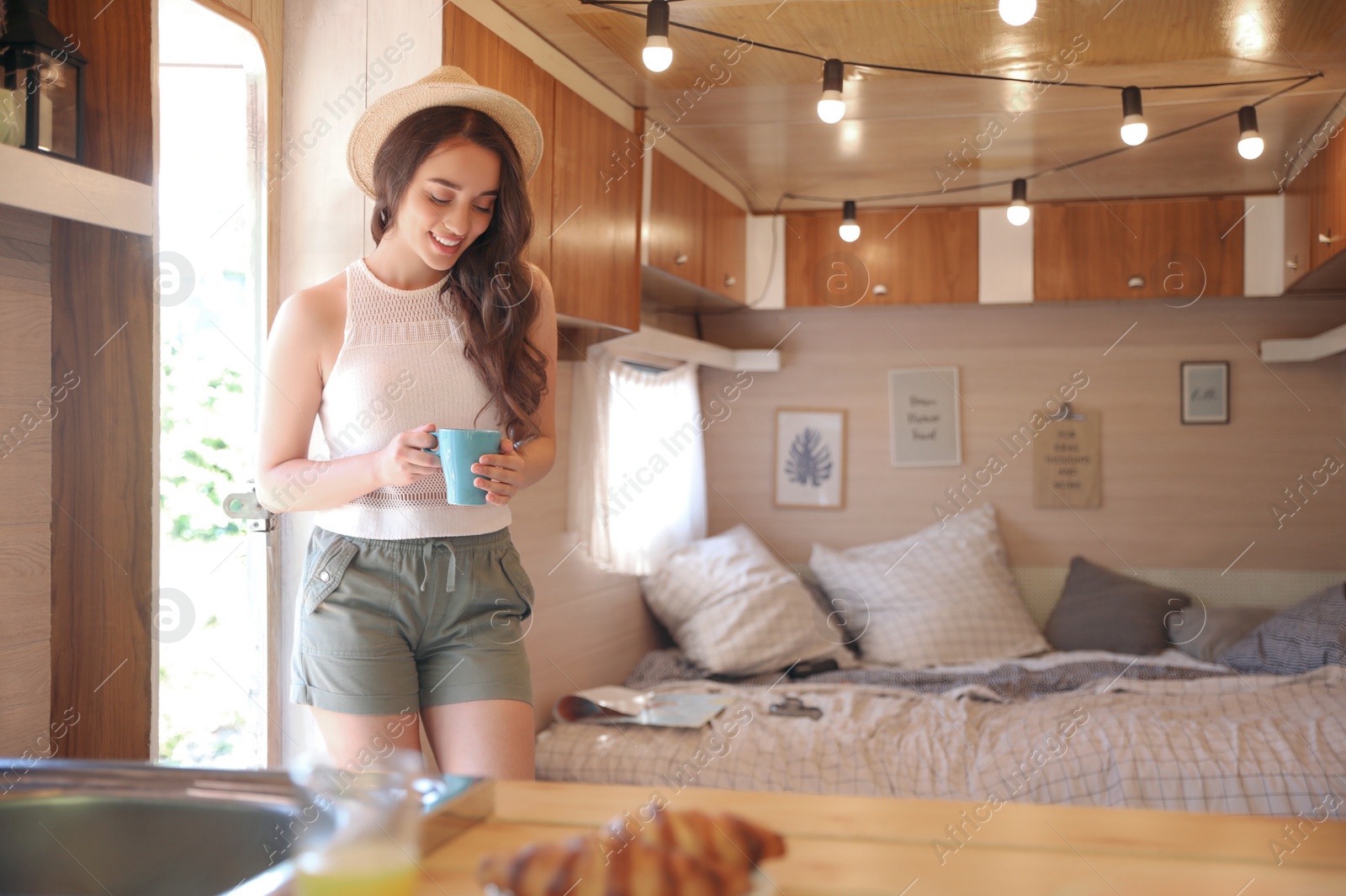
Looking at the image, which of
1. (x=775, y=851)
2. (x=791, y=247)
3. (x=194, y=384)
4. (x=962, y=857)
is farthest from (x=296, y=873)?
(x=791, y=247)

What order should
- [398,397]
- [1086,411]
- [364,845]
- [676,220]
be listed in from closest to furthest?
[364,845]
[398,397]
[676,220]
[1086,411]

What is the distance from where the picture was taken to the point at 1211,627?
333 centimetres

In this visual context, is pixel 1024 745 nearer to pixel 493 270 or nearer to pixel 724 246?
pixel 493 270

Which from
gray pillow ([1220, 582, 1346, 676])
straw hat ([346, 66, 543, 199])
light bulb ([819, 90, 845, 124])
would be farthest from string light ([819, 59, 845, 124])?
gray pillow ([1220, 582, 1346, 676])

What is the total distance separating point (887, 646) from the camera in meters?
3.49

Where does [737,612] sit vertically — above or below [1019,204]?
below

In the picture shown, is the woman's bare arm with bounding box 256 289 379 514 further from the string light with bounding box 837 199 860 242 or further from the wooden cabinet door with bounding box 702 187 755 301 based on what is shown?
the string light with bounding box 837 199 860 242

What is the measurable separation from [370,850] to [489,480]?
0.71m

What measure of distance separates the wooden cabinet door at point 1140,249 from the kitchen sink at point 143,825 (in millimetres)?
3376

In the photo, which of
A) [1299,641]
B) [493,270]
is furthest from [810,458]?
[493,270]

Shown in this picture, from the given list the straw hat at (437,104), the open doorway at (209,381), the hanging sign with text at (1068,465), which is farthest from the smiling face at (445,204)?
the hanging sign with text at (1068,465)

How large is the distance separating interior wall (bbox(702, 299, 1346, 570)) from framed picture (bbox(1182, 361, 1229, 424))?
0.03m

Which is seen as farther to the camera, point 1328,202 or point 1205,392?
point 1205,392

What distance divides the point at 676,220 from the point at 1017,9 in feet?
4.77
